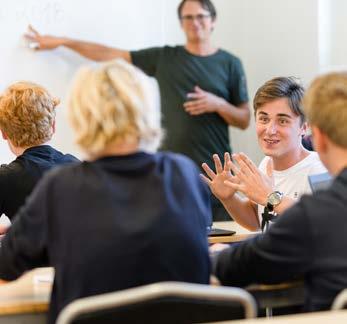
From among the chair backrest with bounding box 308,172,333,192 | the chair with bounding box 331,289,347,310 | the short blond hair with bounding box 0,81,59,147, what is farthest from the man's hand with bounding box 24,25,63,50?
the chair with bounding box 331,289,347,310

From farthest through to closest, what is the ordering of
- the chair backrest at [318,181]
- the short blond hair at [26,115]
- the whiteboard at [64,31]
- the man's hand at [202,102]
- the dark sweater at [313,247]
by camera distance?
the man's hand at [202,102], the whiteboard at [64,31], the short blond hair at [26,115], the chair backrest at [318,181], the dark sweater at [313,247]

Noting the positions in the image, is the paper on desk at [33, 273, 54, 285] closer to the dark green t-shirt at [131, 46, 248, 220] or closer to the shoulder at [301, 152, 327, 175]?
the shoulder at [301, 152, 327, 175]

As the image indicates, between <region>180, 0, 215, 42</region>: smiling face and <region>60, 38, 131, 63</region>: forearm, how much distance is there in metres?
0.37

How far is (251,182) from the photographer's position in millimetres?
2670

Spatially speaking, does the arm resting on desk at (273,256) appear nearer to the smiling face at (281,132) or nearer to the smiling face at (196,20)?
the smiling face at (281,132)

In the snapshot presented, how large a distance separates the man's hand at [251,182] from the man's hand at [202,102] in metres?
1.69

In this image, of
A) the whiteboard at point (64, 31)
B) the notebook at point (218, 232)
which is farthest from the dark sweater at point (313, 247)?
the whiteboard at point (64, 31)

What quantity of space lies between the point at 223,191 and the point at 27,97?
A: 2.54 ft

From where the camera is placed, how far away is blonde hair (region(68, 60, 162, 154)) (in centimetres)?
177

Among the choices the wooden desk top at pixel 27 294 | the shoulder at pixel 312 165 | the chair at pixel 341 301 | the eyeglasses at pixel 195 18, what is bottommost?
the wooden desk top at pixel 27 294

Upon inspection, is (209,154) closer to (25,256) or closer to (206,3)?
(206,3)

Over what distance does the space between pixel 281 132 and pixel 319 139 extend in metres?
1.17

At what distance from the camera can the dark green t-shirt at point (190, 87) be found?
4.41 m

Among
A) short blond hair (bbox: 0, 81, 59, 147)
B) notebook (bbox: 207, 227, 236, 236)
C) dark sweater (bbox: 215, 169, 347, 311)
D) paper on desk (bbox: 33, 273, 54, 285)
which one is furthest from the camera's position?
notebook (bbox: 207, 227, 236, 236)
